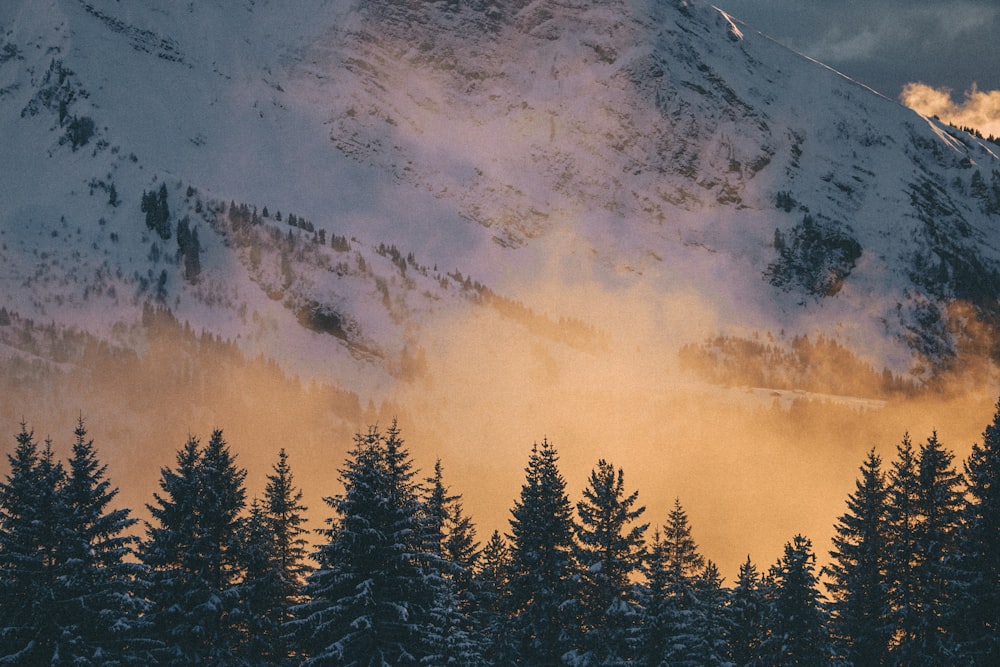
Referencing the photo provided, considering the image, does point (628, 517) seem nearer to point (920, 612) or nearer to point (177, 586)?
point (920, 612)

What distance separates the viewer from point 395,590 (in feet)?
136

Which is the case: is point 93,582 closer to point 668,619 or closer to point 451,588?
point 451,588

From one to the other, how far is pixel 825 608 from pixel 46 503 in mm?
31824

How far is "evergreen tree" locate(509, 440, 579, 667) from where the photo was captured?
45.2 meters

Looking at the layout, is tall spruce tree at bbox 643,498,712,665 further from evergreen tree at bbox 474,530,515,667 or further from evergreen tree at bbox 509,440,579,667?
evergreen tree at bbox 474,530,515,667

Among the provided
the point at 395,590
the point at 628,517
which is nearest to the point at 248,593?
the point at 395,590

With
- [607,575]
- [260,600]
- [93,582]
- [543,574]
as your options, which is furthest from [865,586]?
[93,582]

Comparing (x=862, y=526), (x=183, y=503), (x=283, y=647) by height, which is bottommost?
(x=283, y=647)

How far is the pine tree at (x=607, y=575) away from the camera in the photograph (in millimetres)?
45375

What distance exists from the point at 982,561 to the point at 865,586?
24.2 feet

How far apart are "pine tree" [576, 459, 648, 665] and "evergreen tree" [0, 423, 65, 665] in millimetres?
19162

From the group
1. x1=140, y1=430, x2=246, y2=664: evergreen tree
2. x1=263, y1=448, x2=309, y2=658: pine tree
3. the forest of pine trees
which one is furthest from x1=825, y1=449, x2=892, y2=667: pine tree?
x1=140, y1=430, x2=246, y2=664: evergreen tree

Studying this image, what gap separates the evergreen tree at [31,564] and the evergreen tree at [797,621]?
28464mm

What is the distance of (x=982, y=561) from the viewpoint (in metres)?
43.0
